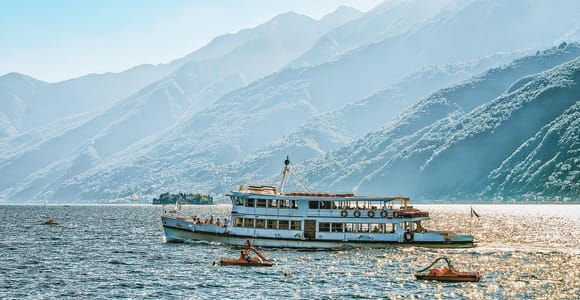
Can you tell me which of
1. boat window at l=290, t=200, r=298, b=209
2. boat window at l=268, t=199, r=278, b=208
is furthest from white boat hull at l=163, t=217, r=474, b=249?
boat window at l=268, t=199, r=278, b=208

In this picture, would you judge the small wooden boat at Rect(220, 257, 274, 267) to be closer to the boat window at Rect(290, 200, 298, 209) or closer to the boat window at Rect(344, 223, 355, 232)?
the boat window at Rect(290, 200, 298, 209)

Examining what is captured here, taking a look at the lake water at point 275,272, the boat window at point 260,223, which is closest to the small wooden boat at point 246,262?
the lake water at point 275,272

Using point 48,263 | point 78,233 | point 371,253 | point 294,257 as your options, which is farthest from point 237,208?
point 78,233

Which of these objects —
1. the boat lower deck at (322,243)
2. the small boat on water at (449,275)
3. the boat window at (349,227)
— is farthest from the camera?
the boat window at (349,227)

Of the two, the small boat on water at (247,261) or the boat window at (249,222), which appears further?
the boat window at (249,222)

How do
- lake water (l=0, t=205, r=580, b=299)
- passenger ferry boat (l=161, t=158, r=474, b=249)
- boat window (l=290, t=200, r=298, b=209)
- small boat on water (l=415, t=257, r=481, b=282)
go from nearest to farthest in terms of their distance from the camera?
lake water (l=0, t=205, r=580, b=299) < small boat on water (l=415, t=257, r=481, b=282) < passenger ferry boat (l=161, t=158, r=474, b=249) < boat window (l=290, t=200, r=298, b=209)

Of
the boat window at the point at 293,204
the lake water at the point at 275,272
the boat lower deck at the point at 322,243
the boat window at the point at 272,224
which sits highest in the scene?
the boat window at the point at 293,204

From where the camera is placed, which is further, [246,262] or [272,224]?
[272,224]

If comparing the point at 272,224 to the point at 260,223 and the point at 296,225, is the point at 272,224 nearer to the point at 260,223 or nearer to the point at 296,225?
the point at 260,223

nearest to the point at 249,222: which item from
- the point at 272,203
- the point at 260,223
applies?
the point at 260,223

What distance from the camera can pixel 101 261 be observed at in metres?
93.6

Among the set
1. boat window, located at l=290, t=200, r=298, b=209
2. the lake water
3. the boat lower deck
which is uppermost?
boat window, located at l=290, t=200, r=298, b=209

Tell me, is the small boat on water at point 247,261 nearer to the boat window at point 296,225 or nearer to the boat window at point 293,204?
the boat window at point 296,225

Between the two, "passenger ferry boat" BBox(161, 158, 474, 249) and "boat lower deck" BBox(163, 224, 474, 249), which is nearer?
"passenger ferry boat" BBox(161, 158, 474, 249)
